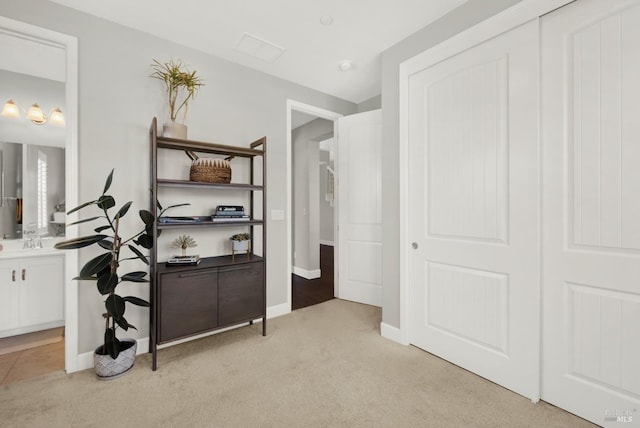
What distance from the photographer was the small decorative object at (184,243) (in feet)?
7.73

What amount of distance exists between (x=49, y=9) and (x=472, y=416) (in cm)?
386

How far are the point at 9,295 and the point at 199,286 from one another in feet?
6.26

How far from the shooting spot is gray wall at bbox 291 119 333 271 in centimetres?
468

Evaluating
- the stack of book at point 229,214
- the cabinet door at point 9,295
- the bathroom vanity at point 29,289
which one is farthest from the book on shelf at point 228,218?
the cabinet door at point 9,295

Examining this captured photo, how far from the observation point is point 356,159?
3500 millimetres

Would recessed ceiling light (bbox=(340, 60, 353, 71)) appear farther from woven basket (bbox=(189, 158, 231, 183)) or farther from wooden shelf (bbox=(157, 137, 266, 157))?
woven basket (bbox=(189, 158, 231, 183))

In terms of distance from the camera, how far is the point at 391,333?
2521 mm

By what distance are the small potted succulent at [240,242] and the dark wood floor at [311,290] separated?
3.60 feet

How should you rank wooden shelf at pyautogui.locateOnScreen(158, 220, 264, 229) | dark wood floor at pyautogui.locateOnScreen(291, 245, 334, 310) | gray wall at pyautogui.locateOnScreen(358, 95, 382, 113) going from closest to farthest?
1. wooden shelf at pyautogui.locateOnScreen(158, 220, 264, 229)
2. dark wood floor at pyautogui.locateOnScreen(291, 245, 334, 310)
3. gray wall at pyautogui.locateOnScreen(358, 95, 382, 113)

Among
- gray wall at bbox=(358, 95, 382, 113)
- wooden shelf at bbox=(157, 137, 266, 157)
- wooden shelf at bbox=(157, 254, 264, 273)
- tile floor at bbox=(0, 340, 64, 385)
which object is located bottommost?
tile floor at bbox=(0, 340, 64, 385)

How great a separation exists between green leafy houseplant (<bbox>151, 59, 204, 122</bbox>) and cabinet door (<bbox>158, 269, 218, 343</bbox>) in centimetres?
134

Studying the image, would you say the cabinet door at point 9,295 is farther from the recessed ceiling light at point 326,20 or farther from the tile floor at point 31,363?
the recessed ceiling light at point 326,20

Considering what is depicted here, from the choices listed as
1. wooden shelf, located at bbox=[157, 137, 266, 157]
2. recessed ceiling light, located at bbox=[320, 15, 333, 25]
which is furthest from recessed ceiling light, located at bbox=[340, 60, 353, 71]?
wooden shelf, located at bbox=[157, 137, 266, 157]

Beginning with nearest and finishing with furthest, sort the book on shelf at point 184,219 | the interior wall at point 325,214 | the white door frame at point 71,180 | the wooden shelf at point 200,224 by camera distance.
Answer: the white door frame at point 71,180 < the wooden shelf at point 200,224 < the book on shelf at point 184,219 < the interior wall at point 325,214
